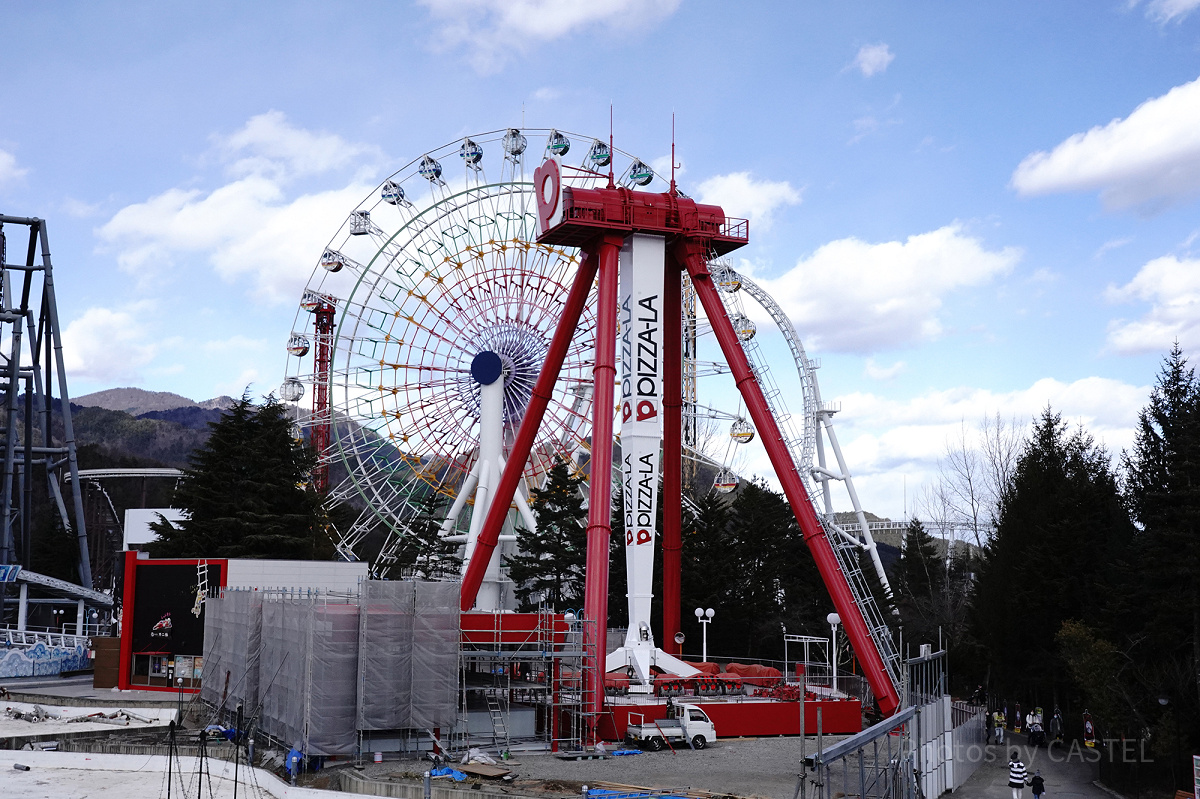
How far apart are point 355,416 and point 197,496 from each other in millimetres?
8117

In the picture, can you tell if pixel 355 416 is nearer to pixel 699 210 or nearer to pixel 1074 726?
pixel 699 210

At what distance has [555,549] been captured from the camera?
169 feet

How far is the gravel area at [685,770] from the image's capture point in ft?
76.8

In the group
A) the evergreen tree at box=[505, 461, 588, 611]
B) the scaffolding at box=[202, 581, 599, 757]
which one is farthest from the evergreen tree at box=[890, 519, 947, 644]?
the scaffolding at box=[202, 581, 599, 757]

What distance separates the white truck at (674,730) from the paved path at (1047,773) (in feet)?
21.4

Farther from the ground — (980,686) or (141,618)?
(141,618)

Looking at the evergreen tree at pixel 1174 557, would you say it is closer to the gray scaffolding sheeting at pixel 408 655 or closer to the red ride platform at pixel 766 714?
the red ride platform at pixel 766 714

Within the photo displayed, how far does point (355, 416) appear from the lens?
50219 mm

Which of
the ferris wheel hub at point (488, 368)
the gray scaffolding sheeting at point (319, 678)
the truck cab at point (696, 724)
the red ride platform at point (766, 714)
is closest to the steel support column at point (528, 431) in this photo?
→ the red ride platform at point (766, 714)

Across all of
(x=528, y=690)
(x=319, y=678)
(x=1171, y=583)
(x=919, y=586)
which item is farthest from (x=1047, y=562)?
(x=919, y=586)

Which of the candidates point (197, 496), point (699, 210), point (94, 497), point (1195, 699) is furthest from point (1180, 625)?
point (94, 497)

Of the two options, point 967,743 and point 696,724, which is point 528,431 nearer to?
point 696,724

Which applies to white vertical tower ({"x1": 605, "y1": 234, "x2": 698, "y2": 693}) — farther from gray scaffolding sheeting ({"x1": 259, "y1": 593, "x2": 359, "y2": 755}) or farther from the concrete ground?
the concrete ground

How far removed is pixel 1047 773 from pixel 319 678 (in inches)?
711
